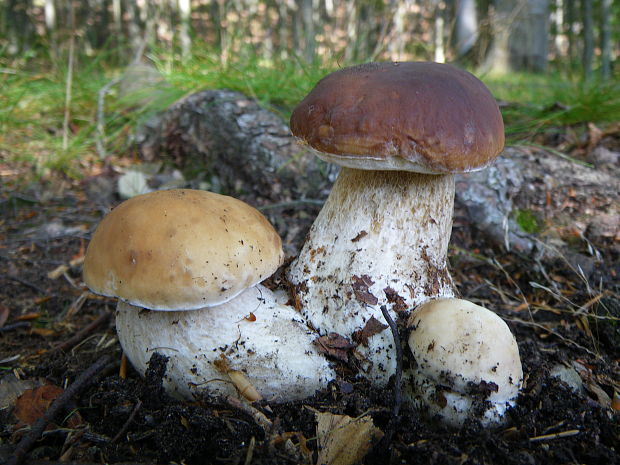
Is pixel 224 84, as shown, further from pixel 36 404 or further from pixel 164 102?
pixel 36 404

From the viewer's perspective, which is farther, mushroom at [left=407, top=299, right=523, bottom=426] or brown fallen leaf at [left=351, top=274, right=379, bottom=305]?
brown fallen leaf at [left=351, top=274, right=379, bottom=305]

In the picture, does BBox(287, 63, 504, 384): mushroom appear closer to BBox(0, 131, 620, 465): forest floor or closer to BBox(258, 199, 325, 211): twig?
BBox(0, 131, 620, 465): forest floor

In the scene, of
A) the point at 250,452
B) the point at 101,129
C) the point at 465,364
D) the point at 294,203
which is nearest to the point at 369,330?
the point at 465,364

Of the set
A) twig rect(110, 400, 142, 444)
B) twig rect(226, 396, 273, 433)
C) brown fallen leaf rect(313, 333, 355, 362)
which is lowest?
twig rect(110, 400, 142, 444)

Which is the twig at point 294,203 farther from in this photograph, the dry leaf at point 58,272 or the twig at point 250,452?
the twig at point 250,452

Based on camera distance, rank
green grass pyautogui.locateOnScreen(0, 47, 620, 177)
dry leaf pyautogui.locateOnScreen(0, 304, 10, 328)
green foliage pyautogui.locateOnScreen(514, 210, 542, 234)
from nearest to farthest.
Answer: dry leaf pyautogui.locateOnScreen(0, 304, 10, 328)
green foliage pyautogui.locateOnScreen(514, 210, 542, 234)
green grass pyautogui.locateOnScreen(0, 47, 620, 177)

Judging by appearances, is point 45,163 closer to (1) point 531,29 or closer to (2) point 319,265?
(2) point 319,265

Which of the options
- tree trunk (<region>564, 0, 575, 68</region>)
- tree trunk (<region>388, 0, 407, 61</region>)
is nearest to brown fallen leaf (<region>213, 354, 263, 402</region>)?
tree trunk (<region>388, 0, 407, 61</region>)

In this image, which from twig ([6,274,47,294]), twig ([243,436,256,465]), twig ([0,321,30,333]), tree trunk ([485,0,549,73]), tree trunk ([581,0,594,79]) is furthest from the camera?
tree trunk ([581,0,594,79])
